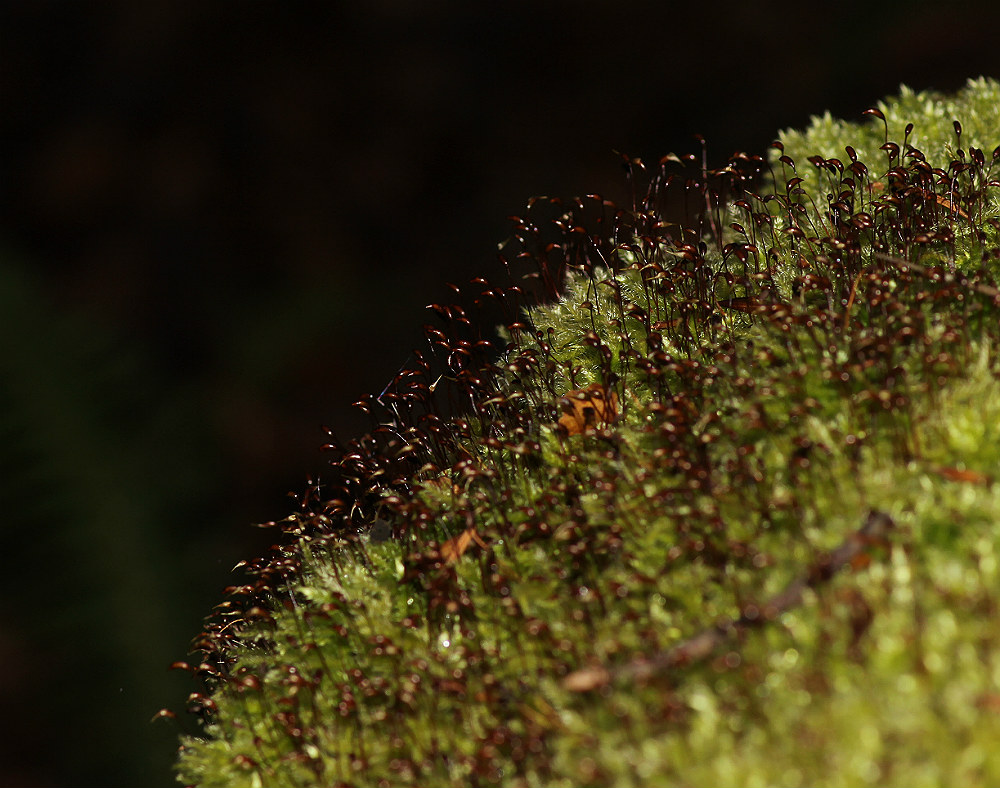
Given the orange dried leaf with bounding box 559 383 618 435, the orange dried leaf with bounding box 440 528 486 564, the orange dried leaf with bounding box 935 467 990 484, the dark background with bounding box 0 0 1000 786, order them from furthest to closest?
the dark background with bounding box 0 0 1000 786 < the orange dried leaf with bounding box 559 383 618 435 < the orange dried leaf with bounding box 440 528 486 564 < the orange dried leaf with bounding box 935 467 990 484

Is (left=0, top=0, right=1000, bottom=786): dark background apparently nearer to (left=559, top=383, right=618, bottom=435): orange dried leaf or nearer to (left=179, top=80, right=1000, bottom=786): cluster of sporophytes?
(left=179, top=80, right=1000, bottom=786): cluster of sporophytes

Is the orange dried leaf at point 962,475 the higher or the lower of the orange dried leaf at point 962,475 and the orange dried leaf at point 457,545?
the lower

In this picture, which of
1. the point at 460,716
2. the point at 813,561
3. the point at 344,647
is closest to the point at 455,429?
the point at 344,647

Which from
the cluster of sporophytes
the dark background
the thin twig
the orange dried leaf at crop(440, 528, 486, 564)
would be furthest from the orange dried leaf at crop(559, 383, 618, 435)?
the dark background

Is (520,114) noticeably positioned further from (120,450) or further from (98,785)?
(98,785)

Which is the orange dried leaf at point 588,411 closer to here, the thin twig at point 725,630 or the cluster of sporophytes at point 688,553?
the cluster of sporophytes at point 688,553

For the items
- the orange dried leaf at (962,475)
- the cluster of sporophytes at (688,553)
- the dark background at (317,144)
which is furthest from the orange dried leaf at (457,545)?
the dark background at (317,144)

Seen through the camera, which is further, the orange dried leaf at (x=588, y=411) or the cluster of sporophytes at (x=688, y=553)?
the orange dried leaf at (x=588, y=411)
